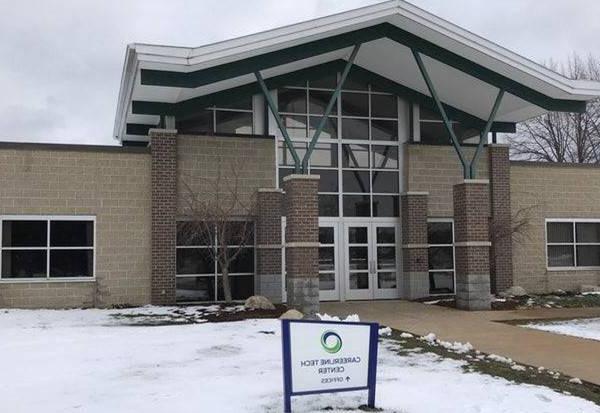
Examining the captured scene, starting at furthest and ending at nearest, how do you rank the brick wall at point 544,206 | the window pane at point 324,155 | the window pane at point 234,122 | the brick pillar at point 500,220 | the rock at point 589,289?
1. the brick wall at point 544,206
2. the rock at point 589,289
3. the brick pillar at point 500,220
4. the window pane at point 324,155
5. the window pane at point 234,122

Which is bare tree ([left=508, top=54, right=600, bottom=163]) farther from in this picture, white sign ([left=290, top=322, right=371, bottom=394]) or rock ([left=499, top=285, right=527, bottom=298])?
white sign ([left=290, top=322, right=371, bottom=394])

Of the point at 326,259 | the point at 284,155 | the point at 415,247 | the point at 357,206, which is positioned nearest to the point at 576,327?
the point at 415,247

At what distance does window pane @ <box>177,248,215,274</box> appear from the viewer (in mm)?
17922

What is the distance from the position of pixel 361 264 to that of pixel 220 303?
13.9 feet

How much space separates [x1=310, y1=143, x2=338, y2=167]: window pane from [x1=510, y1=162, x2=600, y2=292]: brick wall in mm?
5675

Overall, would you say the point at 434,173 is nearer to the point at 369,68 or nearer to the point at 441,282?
the point at 441,282

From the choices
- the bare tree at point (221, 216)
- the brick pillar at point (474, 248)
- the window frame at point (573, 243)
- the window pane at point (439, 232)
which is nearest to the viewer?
the brick pillar at point (474, 248)

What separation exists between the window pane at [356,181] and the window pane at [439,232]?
2.25 meters

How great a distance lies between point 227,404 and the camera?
7.21m

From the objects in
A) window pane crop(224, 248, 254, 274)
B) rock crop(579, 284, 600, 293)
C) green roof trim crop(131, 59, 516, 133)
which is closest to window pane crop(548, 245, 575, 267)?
rock crop(579, 284, 600, 293)

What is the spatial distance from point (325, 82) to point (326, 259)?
16.6 ft

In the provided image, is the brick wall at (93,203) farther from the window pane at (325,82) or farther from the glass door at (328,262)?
the window pane at (325,82)

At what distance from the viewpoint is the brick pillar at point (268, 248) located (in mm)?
18109

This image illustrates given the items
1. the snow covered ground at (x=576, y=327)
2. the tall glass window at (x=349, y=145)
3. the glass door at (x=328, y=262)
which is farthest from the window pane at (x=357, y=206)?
the snow covered ground at (x=576, y=327)
